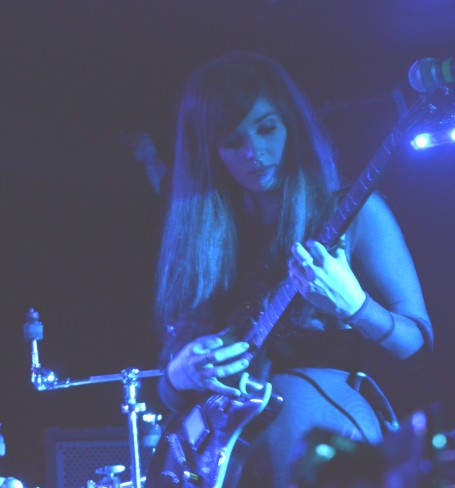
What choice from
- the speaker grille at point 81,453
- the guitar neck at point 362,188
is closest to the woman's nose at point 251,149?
the guitar neck at point 362,188

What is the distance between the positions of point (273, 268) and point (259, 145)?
38 cm

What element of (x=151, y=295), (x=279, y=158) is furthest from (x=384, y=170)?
(x=151, y=295)

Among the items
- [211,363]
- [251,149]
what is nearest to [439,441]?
[211,363]

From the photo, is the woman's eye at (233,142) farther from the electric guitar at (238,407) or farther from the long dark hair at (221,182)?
the electric guitar at (238,407)

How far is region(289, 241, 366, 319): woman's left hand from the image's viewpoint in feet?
6.61

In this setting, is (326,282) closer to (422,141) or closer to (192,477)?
(192,477)

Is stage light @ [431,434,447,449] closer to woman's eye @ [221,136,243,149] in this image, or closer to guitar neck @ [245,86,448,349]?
guitar neck @ [245,86,448,349]

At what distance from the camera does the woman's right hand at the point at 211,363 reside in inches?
90.6

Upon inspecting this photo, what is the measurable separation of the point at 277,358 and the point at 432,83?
818mm

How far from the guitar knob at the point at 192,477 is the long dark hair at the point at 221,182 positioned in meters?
0.56

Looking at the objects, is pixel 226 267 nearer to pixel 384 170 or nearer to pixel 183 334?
pixel 183 334

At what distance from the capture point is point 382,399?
2.12 metres

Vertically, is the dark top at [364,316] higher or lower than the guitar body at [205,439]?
higher

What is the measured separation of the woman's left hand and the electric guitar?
0.17 metres
